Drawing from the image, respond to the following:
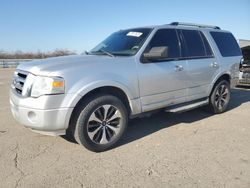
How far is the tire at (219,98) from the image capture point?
19.6 feet

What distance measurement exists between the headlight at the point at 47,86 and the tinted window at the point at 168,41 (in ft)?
6.15

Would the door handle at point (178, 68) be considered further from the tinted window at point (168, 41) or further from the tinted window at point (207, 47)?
the tinted window at point (207, 47)

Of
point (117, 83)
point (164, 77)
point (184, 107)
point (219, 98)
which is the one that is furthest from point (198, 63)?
point (117, 83)

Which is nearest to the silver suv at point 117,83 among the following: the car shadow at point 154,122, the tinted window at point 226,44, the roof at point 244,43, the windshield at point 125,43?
the windshield at point 125,43

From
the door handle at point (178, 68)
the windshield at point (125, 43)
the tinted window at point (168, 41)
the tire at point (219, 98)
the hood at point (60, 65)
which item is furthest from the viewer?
the tire at point (219, 98)

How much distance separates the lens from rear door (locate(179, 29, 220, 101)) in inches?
205

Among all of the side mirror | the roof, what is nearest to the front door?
the side mirror

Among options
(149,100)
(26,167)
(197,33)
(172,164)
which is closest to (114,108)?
(149,100)

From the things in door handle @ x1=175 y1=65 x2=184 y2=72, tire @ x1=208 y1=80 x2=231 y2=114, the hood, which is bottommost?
tire @ x1=208 y1=80 x2=231 y2=114

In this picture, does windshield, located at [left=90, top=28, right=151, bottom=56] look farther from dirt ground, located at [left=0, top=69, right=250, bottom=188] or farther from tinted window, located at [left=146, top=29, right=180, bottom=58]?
dirt ground, located at [left=0, top=69, right=250, bottom=188]

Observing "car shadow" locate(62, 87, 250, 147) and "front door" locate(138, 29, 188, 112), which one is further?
"car shadow" locate(62, 87, 250, 147)

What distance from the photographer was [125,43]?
15.7 ft

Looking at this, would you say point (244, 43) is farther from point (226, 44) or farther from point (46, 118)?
point (46, 118)

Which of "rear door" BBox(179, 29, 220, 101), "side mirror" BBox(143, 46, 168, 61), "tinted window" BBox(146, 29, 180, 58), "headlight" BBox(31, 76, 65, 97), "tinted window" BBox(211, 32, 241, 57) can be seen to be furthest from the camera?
"tinted window" BBox(211, 32, 241, 57)
